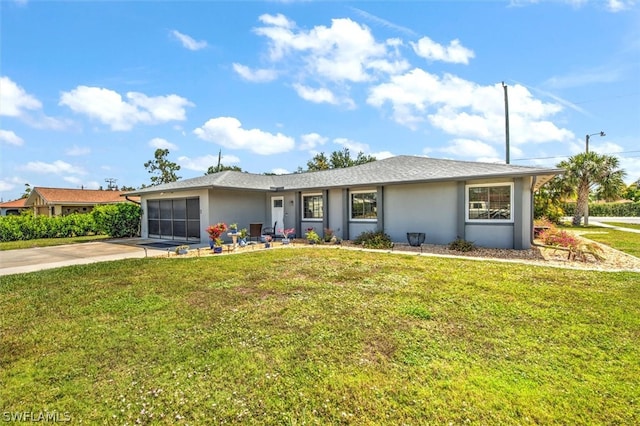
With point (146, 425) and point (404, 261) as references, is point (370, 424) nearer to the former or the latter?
point (146, 425)

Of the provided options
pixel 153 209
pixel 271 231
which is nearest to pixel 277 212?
pixel 271 231

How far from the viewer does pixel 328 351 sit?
11.3 ft

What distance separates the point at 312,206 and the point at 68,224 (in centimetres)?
1598

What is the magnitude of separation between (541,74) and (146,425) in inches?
800

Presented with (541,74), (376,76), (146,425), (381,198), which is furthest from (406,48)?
(146,425)

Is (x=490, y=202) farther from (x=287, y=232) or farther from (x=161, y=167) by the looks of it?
(x=161, y=167)

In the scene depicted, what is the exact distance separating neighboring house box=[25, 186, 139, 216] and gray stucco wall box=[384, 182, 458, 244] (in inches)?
978

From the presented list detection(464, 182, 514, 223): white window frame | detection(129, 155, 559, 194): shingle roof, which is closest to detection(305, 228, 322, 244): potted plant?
detection(129, 155, 559, 194): shingle roof

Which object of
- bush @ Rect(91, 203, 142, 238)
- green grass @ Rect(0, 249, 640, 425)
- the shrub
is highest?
bush @ Rect(91, 203, 142, 238)

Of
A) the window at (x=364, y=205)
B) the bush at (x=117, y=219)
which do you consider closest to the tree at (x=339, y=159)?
the bush at (x=117, y=219)

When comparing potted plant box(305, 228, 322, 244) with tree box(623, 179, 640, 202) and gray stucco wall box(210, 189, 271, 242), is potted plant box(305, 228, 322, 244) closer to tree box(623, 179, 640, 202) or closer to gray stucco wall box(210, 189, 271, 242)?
gray stucco wall box(210, 189, 271, 242)

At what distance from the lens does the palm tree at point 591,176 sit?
2338 centimetres

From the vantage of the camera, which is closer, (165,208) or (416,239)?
(416,239)

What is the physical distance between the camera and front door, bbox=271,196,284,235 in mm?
16328
